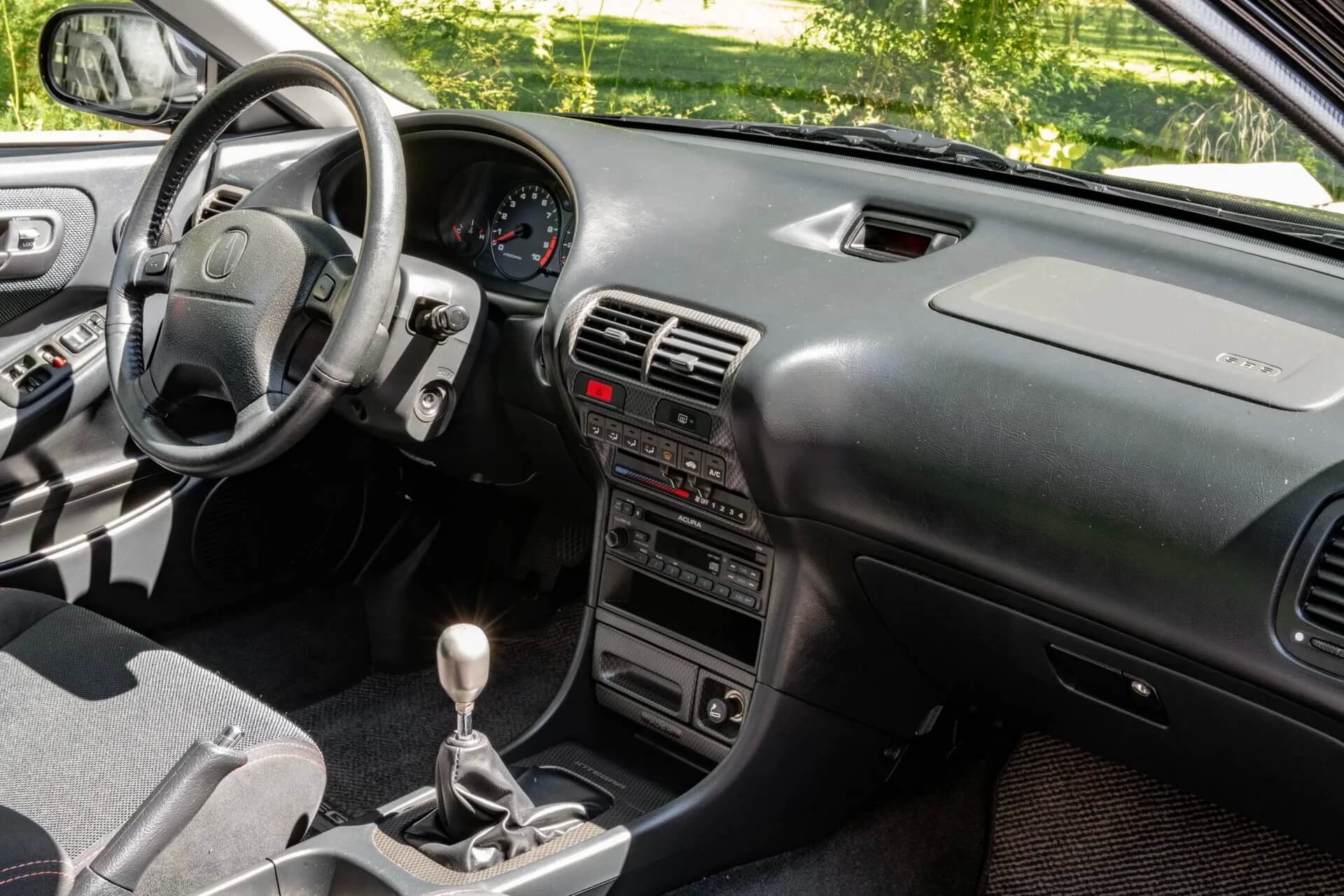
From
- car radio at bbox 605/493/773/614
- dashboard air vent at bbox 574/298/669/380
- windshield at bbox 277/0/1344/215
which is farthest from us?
car radio at bbox 605/493/773/614

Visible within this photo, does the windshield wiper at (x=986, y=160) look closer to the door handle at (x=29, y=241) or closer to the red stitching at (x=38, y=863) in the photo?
the door handle at (x=29, y=241)

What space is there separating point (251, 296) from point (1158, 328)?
3.97ft

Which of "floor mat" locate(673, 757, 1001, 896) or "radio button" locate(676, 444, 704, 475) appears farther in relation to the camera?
"floor mat" locate(673, 757, 1001, 896)

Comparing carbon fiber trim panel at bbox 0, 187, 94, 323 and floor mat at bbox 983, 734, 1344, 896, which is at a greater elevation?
carbon fiber trim panel at bbox 0, 187, 94, 323

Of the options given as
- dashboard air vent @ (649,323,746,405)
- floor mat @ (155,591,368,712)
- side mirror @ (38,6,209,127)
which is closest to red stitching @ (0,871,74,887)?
dashboard air vent @ (649,323,746,405)

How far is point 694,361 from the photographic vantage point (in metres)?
1.74

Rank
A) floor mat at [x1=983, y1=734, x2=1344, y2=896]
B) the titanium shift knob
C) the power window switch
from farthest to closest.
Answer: the power window switch
floor mat at [x1=983, y1=734, x2=1344, y2=896]
the titanium shift knob

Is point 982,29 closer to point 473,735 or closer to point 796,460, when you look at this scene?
point 796,460

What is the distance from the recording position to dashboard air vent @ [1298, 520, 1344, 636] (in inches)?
52.3

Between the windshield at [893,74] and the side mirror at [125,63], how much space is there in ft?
0.81

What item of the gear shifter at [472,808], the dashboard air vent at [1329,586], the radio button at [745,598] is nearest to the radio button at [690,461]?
the radio button at [745,598]

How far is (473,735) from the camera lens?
1.72 metres

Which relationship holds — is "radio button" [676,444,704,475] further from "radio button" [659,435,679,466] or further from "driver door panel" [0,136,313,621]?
"driver door panel" [0,136,313,621]

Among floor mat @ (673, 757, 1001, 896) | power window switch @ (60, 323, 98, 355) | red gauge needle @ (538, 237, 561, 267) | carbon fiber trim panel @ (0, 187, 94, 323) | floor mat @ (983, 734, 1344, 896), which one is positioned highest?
red gauge needle @ (538, 237, 561, 267)
